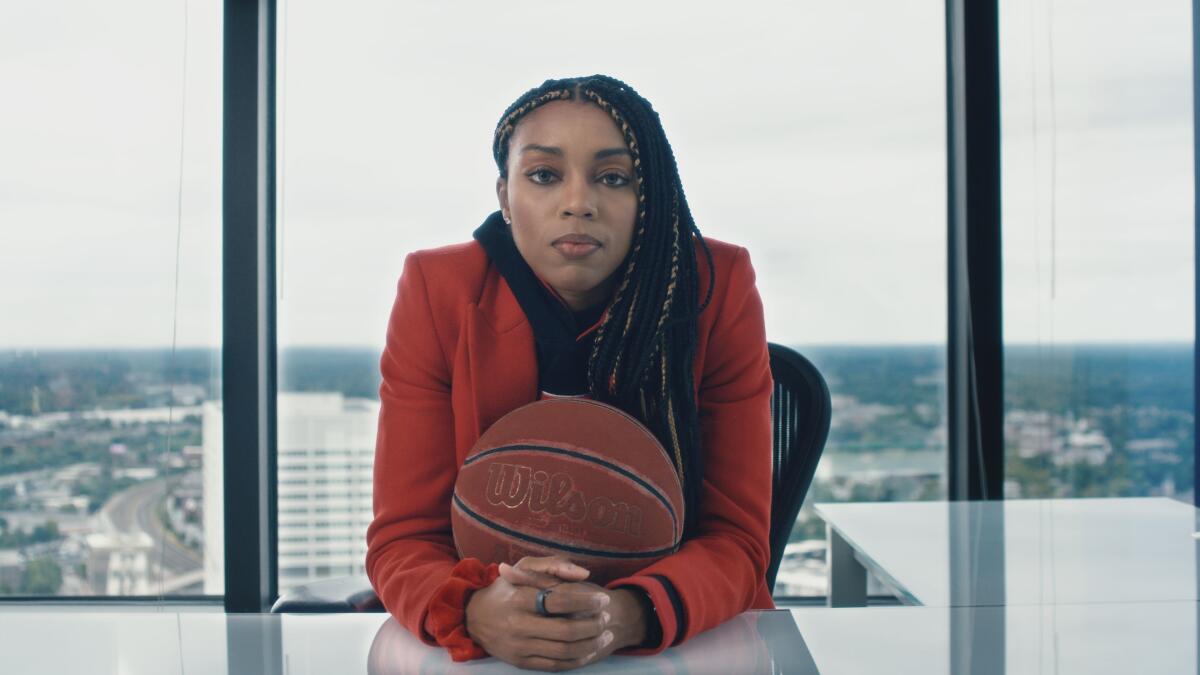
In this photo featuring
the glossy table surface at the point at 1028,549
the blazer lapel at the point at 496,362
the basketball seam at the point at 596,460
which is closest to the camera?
the basketball seam at the point at 596,460

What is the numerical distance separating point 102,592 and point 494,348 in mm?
2210

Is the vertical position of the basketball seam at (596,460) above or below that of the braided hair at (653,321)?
below

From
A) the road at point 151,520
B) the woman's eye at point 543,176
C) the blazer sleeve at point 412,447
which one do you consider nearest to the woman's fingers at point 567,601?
the blazer sleeve at point 412,447

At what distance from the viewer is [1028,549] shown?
5.97 ft

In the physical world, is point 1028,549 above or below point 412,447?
below

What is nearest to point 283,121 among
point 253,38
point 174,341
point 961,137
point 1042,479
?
point 253,38

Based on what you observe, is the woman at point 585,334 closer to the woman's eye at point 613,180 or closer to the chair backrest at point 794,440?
the woman's eye at point 613,180

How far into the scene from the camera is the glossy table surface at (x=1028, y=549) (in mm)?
1534

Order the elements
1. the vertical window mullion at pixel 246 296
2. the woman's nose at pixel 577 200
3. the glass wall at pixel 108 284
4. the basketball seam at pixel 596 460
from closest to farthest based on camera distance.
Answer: the basketball seam at pixel 596 460 → the woman's nose at pixel 577 200 → the vertical window mullion at pixel 246 296 → the glass wall at pixel 108 284

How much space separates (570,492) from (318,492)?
2.09m

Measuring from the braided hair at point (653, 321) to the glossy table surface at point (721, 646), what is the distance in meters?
0.27

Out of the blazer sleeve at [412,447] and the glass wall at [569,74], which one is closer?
the blazer sleeve at [412,447]

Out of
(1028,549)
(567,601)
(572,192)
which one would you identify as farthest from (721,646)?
(1028,549)

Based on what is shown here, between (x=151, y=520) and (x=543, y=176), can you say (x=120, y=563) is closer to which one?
(x=151, y=520)
